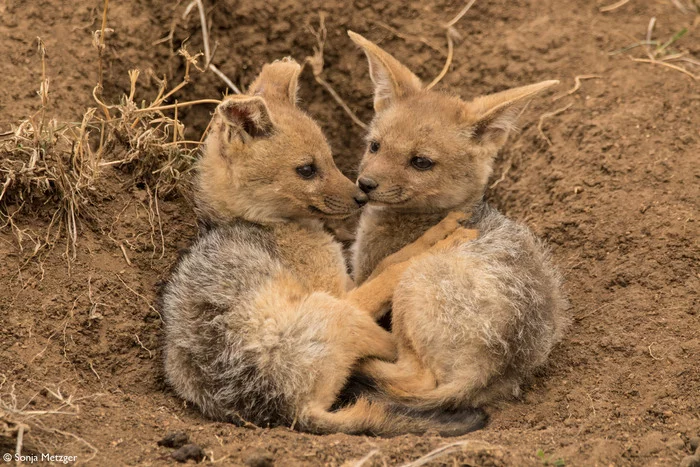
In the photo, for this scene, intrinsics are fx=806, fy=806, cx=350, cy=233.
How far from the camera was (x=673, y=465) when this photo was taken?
438 cm

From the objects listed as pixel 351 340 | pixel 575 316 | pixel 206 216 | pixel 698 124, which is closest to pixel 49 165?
pixel 206 216

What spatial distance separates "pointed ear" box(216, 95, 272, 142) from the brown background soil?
1036mm

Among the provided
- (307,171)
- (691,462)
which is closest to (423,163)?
(307,171)

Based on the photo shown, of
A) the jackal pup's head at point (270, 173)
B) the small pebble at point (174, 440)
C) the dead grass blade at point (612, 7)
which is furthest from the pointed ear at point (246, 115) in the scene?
the dead grass blade at point (612, 7)

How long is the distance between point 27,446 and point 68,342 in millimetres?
1143

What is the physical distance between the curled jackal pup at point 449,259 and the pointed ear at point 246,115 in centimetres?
86

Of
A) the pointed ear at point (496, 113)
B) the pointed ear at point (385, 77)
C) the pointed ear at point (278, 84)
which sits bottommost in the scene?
the pointed ear at point (496, 113)

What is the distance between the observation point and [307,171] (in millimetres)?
5746

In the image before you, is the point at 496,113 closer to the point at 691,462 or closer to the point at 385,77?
the point at 385,77

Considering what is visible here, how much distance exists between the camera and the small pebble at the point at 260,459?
426 centimetres

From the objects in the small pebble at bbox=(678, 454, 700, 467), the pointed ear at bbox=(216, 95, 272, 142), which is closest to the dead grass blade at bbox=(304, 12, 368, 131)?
the pointed ear at bbox=(216, 95, 272, 142)

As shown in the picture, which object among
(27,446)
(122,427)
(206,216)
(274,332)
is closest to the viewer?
(27,446)

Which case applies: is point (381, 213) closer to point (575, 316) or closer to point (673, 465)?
point (575, 316)

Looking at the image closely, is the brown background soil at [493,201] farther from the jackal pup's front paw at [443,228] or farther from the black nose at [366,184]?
the black nose at [366,184]
